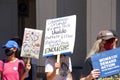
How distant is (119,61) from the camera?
452cm

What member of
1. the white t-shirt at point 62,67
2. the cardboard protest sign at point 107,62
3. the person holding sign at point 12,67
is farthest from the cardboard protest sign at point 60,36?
the cardboard protest sign at point 107,62

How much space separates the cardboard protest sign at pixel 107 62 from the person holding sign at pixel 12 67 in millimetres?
1865

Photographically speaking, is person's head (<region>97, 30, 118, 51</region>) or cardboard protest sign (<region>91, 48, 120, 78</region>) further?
person's head (<region>97, 30, 118, 51</region>)

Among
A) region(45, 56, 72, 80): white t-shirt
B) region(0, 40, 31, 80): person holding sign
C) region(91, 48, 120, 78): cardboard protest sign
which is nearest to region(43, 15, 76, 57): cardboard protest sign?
region(45, 56, 72, 80): white t-shirt

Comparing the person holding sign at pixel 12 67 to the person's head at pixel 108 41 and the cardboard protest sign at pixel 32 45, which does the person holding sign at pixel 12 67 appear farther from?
the person's head at pixel 108 41

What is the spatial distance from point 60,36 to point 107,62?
4.52 feet

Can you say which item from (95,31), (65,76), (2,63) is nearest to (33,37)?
(2,63)

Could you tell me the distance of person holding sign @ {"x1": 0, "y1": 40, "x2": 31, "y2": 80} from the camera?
20.0 feet

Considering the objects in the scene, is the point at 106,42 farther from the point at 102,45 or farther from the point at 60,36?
the point at 60,36

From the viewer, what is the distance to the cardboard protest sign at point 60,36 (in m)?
5.62

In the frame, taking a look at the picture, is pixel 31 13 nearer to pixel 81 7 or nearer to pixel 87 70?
pixel 81 7

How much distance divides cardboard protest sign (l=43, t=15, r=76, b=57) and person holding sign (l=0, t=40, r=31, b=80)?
1.82ft

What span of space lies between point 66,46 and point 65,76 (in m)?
0.38

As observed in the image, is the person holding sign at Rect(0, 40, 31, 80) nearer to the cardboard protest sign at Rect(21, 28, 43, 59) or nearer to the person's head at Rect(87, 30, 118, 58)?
the cardboard protest sign at Rect(21, 28, 43, 59)
